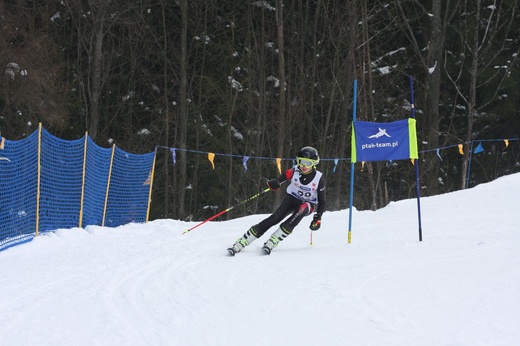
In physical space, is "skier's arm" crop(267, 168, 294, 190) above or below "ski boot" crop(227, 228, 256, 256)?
above

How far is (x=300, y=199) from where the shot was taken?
8992mm

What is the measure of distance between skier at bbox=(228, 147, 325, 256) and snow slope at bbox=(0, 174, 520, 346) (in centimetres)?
36

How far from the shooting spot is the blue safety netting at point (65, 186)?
32.3 ft

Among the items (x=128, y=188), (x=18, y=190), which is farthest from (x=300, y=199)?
(x=128, y=188)

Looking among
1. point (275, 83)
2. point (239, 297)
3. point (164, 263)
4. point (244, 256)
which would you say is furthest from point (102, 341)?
point (275, 83)

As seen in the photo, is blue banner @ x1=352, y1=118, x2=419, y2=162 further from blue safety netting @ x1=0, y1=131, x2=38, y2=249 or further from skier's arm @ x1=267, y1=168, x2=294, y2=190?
blue safety netting @ x1=0, y1=131, x2=38, y2=249

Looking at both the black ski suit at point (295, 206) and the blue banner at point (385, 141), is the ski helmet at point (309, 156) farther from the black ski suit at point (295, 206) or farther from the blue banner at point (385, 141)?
the blue banner at point (385, 141)

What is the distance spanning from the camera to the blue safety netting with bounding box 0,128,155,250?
985 centimetres

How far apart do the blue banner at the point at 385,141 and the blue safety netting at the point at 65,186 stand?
5732mm

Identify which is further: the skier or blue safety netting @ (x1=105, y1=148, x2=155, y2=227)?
blue safety netting @ (x1=105, y1=148, x2=155, y2=227)

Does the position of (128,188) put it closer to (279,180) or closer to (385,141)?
(279,180)

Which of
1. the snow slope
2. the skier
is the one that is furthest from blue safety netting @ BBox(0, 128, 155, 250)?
the skier

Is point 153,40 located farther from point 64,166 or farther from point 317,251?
point 317,251

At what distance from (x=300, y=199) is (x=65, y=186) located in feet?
16.8
